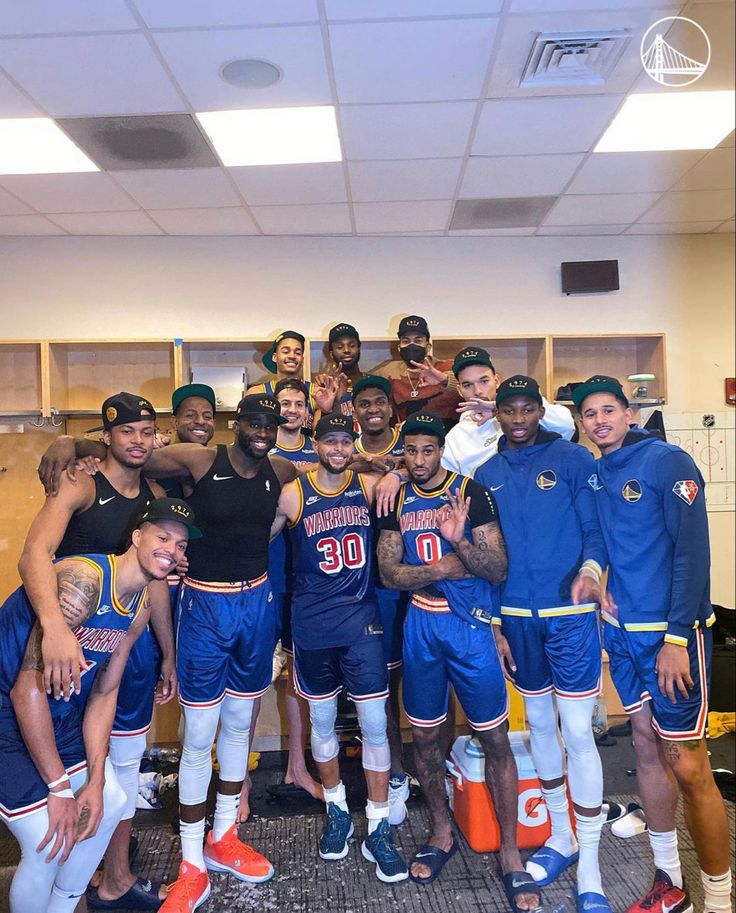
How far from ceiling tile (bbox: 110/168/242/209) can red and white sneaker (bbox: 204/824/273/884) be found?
3076mm

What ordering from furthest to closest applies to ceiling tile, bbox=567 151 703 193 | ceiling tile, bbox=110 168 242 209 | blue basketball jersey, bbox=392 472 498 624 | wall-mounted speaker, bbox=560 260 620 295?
wall-mounted speaker, bbox=560 260 620 295, ceiling tile, bbox=110 168 242 209, ceiling tile, bbox=567 151 703 193, blue basketball jersey, bbox=392 472 498 624

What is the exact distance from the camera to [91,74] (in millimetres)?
2480

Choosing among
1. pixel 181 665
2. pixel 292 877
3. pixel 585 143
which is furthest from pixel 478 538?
pixel 585 143

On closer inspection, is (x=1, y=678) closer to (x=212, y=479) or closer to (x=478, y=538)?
(x=212, y=479)

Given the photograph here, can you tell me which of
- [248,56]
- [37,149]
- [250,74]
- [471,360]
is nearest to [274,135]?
[250,74]

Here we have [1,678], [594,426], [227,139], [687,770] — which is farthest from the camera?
[227,139]

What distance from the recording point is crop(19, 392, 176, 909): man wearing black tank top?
196 cm

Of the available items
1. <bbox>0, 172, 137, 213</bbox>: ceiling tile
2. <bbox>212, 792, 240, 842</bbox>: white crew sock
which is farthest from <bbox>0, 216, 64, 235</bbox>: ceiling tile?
<bbox>212, 792, 240, 842</bbox>: white crew sock

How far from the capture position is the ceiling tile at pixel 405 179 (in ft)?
10.7

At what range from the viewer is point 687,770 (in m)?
2.03

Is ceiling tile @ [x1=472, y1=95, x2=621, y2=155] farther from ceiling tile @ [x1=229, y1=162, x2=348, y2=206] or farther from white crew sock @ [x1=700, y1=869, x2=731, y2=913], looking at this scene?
white crew sock @ [x1=700, y1=869, x2=731, y2=913]

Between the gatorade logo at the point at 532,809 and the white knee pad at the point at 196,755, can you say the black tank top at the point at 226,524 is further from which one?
the gatorade logo at the point at 532,809

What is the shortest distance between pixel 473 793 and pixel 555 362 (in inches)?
111

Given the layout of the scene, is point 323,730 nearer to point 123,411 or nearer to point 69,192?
point 123,411
